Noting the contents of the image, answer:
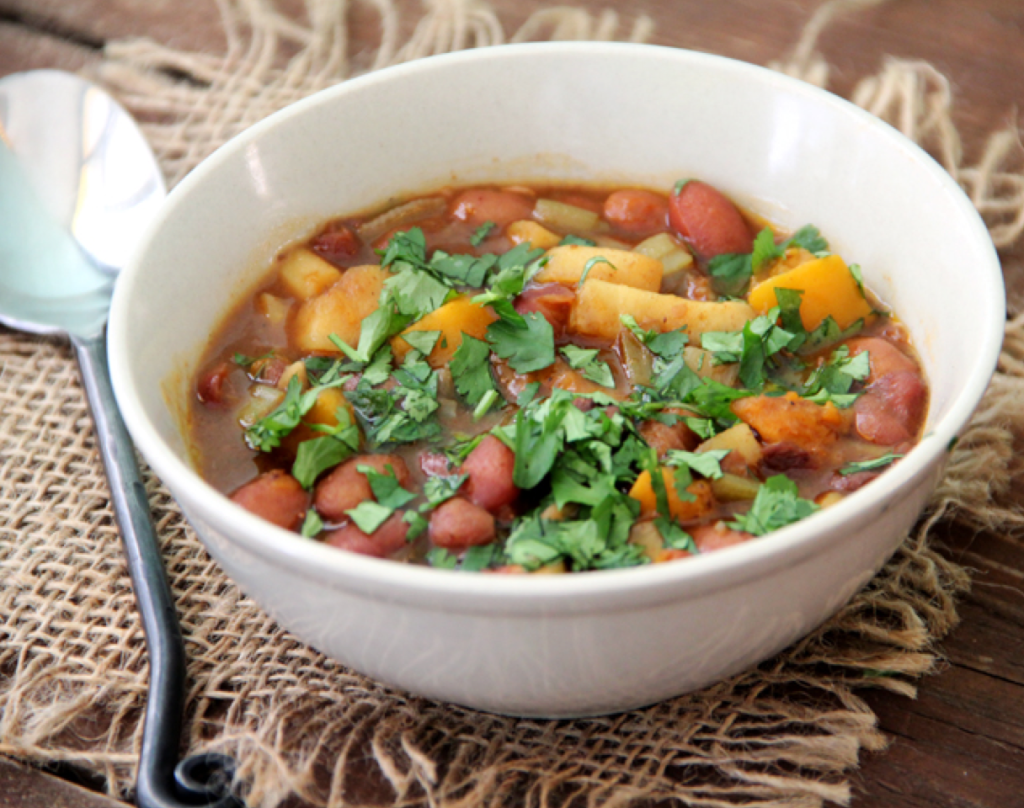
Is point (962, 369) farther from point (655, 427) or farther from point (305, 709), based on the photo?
point (305, 709)

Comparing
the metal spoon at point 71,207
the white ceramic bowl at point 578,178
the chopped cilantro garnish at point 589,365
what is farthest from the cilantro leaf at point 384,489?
the metal spoon at point 71,207

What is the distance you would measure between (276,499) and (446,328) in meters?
0.54

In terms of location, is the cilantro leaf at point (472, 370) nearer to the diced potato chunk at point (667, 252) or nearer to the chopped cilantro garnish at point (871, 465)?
the diced potato chunk at point (667, 252)

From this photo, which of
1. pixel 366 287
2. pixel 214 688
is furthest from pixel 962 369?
pixel 214 688

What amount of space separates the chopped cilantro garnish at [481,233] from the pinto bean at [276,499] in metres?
0.87

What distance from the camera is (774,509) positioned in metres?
1.91

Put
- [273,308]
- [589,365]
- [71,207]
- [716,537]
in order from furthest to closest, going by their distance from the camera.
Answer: [71,207], [273,308], [589,365], [716,537]

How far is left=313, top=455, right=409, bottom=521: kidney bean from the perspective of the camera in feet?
6.39

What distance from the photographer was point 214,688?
2035 mm

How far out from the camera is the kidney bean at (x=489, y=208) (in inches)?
106

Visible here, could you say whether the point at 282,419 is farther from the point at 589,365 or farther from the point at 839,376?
the point at 839,376

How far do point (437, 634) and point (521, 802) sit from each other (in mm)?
425

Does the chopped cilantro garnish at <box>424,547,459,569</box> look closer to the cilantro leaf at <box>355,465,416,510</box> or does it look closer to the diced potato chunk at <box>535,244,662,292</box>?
the cilantro leaf at <box>355,465,416,510</box>

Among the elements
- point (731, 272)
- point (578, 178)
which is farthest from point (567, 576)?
point (578, 178)
